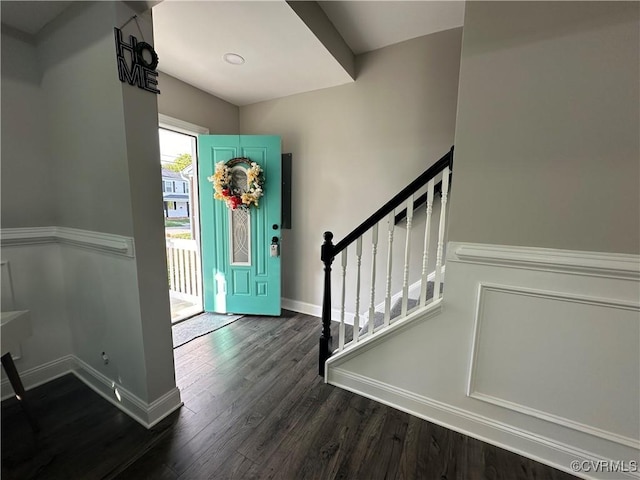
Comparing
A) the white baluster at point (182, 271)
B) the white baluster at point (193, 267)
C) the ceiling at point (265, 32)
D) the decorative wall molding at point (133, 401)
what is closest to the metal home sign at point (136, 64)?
the ceiling at point (265, 32)

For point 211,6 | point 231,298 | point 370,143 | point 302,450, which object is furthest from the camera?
point 231,298

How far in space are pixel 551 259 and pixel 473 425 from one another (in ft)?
3.24

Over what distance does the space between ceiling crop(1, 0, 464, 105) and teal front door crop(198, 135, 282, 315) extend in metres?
0.61

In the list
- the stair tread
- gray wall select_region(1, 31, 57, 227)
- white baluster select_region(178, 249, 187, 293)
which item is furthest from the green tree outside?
the stair tread

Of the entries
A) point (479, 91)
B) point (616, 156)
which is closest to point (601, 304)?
point (616, 156)

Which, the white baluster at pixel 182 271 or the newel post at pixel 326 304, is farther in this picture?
the white baluster at pixel 182 271

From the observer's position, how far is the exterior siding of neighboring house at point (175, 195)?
3.30 meters

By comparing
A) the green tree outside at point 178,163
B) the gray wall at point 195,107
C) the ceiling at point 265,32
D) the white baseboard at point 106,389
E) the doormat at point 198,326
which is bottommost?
the doormat at point 198,326

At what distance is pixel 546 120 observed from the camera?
3.61 feet

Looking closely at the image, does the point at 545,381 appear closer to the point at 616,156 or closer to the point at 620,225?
the point at 620,225

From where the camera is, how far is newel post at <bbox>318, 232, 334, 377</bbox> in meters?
1.73

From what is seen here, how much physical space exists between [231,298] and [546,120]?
9.62 feet

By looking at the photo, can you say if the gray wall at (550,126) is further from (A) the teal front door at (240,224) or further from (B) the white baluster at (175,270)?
(B) the white baluster at (175,270)

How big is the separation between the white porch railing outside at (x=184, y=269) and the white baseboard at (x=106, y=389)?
1.29 meters
